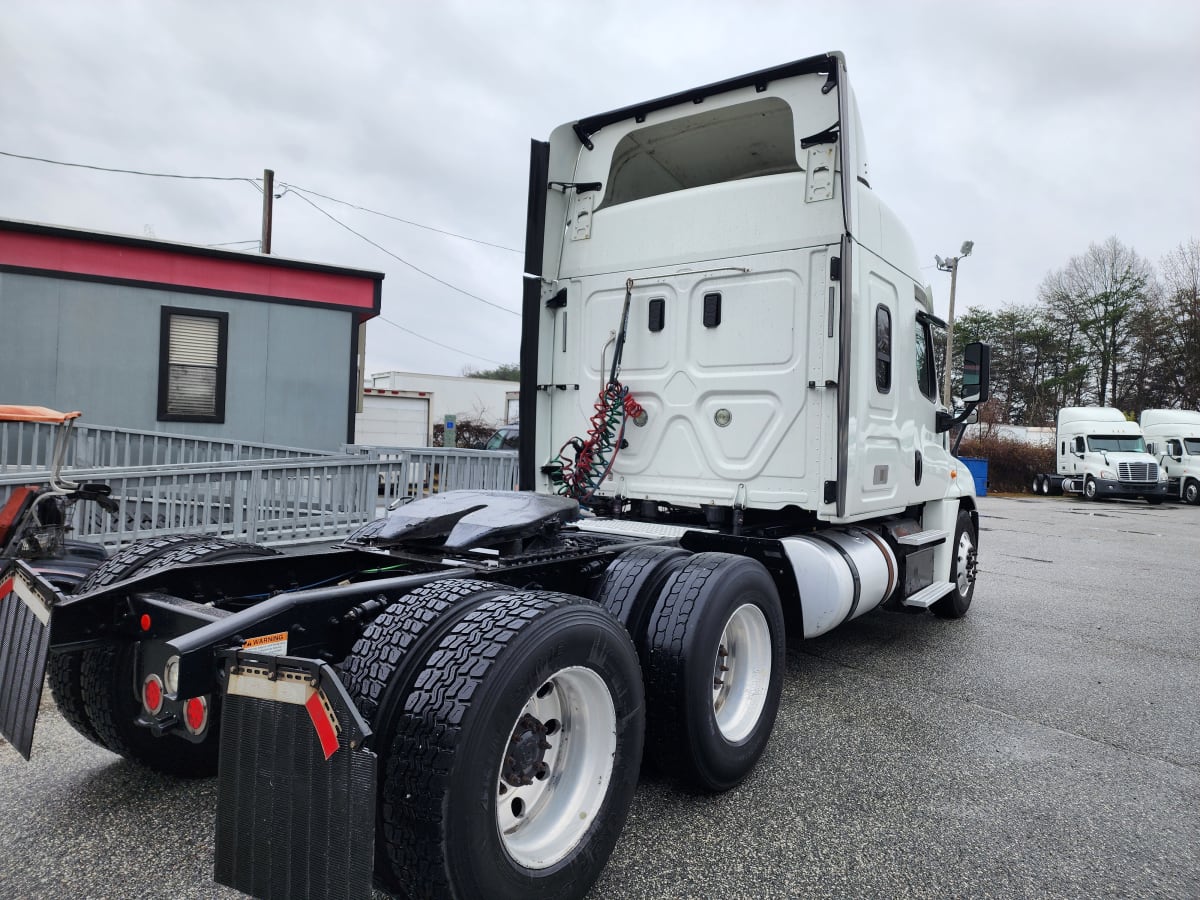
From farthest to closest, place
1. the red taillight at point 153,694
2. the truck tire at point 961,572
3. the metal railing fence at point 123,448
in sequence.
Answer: the metal railing fence at point 123,448
the truck tire at point 961,572
the red taillight at point 153,694

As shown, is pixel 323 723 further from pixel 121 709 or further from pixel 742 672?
pixel 742 672

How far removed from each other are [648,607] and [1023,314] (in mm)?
47953

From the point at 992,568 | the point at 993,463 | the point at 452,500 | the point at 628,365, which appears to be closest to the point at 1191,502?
the point at 993,463

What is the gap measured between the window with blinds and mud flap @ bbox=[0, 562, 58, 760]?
8604 millimetres

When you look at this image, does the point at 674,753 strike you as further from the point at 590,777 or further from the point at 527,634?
the point at 527,634

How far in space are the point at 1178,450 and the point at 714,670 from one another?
29.1 metres

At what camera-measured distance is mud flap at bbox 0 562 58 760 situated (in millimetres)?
2256

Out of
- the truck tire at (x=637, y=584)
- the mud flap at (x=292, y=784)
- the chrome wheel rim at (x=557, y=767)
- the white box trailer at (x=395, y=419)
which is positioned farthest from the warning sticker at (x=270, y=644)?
the white box trailer at (x=395, y=419)

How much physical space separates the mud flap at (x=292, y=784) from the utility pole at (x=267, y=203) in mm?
20747

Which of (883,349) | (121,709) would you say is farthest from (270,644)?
(883,349)

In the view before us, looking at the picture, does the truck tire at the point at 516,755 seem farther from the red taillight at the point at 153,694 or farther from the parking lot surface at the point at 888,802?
the red taillight at the point at 153,694

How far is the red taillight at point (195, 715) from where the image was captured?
234 cm

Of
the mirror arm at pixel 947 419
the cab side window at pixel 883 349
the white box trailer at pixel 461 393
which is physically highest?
the white box trailer at pixel 461 393

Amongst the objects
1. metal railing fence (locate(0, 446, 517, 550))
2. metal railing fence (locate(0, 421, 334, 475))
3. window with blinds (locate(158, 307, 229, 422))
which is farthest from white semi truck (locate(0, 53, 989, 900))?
window with blinds (locate(158, 307, 229, 422))
